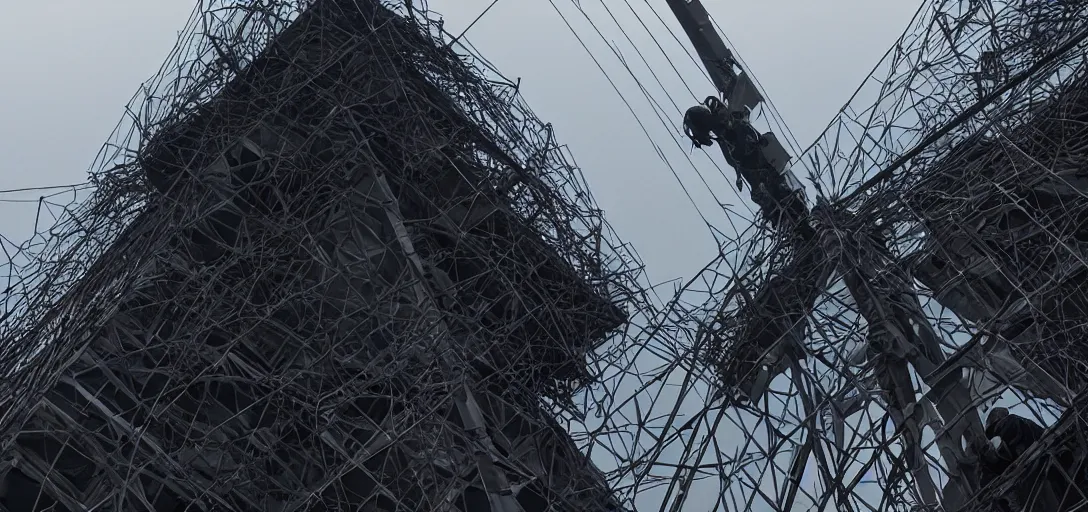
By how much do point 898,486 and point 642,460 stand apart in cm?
197

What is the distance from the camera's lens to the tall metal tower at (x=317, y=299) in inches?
400

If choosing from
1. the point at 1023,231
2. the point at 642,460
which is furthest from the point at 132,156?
the point at 1023,231

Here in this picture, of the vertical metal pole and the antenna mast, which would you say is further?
the vertical metal pole

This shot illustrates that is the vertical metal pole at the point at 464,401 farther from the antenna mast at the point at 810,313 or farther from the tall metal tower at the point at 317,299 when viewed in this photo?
the antenna mast at the point at 810,313

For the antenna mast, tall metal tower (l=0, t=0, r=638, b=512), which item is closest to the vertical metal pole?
tall metal tower (l=0, t=0, r=638, b=512)

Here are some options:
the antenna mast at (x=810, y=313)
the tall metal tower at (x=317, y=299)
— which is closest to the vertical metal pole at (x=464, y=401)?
the tall metal tower at (x=317, y=299)

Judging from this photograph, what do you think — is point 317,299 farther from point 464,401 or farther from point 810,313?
point 810,313

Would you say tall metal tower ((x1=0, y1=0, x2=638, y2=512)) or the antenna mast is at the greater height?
tall metal tower ((x1=0, y1=0, x2=638, y2=512))

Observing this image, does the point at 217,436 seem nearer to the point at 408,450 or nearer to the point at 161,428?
the point at 161,428

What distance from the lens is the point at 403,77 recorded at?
1391 centimetres

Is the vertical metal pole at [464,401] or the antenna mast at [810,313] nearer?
the antenna mast at [810,313]

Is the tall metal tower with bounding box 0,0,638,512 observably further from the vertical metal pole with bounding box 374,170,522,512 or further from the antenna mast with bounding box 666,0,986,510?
the antenna mast with bounding box 666,0,986,510

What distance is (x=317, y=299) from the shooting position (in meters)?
11.5

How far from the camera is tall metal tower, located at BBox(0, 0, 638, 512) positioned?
10164mm
